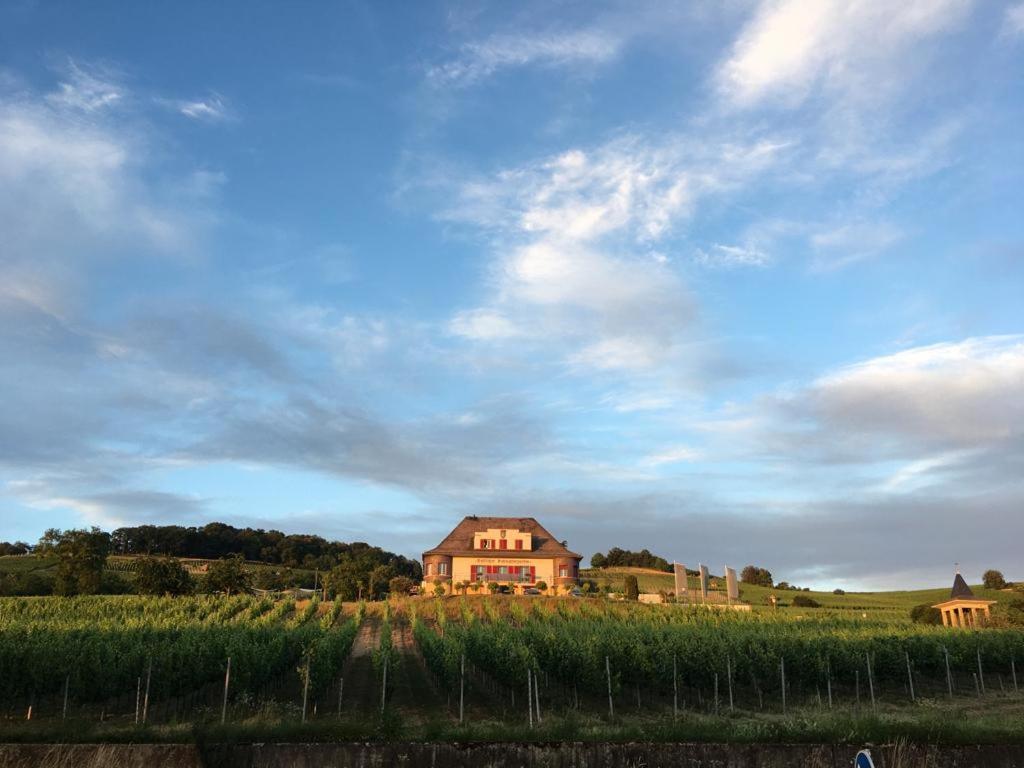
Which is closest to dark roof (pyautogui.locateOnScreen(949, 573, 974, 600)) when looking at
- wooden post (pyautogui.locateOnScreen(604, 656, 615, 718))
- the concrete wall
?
wooden post (pyautogui.locateOnScreen(604, 656, 615, 718))

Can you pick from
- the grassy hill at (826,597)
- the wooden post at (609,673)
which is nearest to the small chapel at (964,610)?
the grassy hill at (826,597)

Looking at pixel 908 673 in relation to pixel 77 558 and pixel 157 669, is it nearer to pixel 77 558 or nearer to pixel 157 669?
pixel 157 669

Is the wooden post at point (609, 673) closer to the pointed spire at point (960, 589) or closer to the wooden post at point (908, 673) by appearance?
the wooden post at point (908, 673)

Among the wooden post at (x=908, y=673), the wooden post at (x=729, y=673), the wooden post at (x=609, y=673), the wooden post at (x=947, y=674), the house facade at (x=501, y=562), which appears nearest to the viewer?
the wooden post at (x=609, y=673)

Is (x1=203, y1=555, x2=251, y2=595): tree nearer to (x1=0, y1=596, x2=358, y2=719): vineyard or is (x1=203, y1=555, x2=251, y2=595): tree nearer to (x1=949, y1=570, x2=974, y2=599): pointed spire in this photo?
(x1=0, y1=596, x2=358, y2=719): vineyard

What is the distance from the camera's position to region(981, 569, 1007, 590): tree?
3764 inches

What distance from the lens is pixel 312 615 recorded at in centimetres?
5116

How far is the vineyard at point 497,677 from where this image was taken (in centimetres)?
2636

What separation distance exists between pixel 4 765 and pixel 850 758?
1384 centimetres

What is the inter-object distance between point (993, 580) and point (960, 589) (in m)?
50.3

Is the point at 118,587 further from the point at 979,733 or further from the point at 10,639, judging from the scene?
the point at 979,733

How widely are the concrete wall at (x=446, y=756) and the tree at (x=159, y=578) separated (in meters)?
52.5

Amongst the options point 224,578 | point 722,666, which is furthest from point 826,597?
point 722,666

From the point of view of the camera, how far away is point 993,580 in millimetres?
97000
